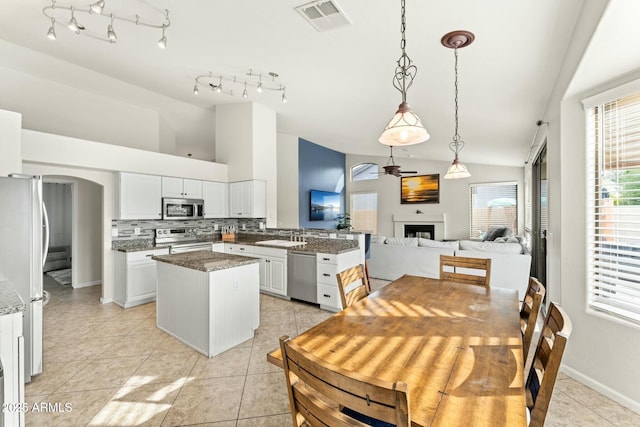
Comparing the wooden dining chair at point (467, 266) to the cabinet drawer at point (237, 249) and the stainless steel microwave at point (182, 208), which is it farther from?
the stainless steel microwave at point (182, 208)

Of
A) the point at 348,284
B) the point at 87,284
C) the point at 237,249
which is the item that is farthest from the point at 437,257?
the point at 87,284

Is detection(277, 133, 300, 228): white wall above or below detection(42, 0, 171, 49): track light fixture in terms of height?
below

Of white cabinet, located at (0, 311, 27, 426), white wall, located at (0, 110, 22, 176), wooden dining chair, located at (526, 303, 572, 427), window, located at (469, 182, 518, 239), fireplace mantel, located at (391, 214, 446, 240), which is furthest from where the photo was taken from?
fireplace mantel, located at (391, 214, 446, 240)

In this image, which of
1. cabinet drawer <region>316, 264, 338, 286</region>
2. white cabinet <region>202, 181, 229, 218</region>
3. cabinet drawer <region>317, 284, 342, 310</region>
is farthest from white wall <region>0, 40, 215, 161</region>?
cabinet drawer <region>317, 284, 342, 310</region>

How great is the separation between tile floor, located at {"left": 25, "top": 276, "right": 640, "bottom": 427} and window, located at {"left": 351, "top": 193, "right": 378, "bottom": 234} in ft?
20.9

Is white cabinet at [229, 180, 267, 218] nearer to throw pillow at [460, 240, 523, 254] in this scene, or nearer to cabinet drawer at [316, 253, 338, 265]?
cabinet drawer at [316, 253, 338, 265]

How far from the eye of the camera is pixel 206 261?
276cm

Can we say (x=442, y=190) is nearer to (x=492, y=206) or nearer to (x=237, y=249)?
(x=492, y=206)

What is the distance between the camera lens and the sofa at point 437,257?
167 inches

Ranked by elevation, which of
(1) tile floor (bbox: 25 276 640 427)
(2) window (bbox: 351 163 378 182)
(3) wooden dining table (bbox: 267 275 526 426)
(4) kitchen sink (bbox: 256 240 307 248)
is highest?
(2) window (bbox: 351 163 378 182)

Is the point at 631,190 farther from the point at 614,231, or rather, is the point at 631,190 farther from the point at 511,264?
the point at 511,264

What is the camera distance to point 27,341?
220 centimetres

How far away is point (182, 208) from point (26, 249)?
2.65 m

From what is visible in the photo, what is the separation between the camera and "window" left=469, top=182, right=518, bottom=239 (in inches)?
293
